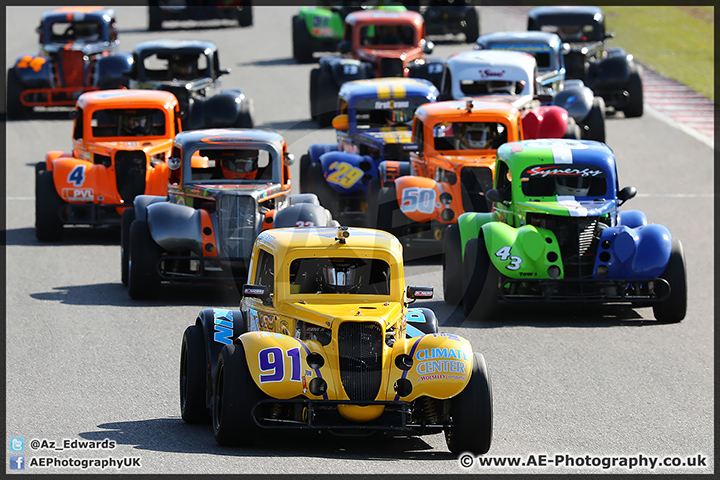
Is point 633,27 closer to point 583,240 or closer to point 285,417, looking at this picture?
point 583,240

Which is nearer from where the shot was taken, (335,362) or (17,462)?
(17,462)

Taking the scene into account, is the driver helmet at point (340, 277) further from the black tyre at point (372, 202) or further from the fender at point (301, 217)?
the black tyre at point (372, 202)

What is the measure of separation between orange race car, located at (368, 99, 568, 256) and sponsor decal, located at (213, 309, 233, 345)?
651 cm

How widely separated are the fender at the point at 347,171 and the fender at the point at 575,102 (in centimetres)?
520

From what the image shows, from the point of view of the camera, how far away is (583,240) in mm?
13742

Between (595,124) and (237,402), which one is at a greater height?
(595,124)

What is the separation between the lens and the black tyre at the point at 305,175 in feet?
62.1

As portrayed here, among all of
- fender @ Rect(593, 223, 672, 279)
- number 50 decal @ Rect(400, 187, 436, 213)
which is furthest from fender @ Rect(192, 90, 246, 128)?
fender @ Rect(593, 223, 672, 279)

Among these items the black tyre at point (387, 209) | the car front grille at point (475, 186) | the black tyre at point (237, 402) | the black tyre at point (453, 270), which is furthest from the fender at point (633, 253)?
the black tyre at point (237, 402)

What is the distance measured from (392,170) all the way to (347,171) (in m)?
0.98

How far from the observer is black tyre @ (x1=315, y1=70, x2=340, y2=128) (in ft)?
87.8

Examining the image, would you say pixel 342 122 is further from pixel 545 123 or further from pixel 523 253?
pixel 523 253

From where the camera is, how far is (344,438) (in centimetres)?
937

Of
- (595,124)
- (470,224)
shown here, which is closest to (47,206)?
(470,224)
